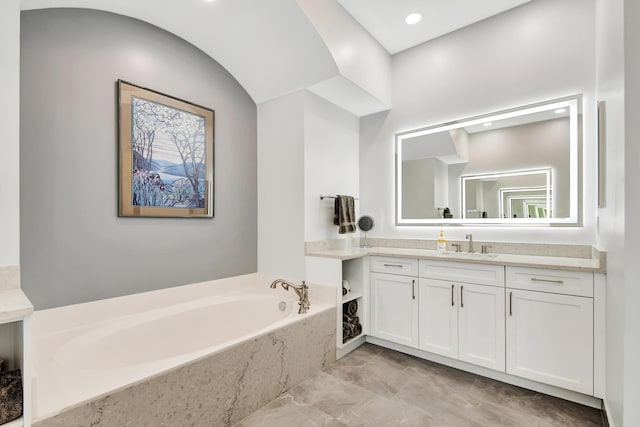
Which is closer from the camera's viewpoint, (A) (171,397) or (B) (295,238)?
(A) (171,397)

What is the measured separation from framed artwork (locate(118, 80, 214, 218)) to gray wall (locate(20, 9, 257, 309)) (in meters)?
0.07

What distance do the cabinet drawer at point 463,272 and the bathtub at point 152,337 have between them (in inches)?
32.9

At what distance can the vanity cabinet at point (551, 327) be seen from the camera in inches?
71.4

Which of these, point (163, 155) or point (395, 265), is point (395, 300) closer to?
point (395, 265)

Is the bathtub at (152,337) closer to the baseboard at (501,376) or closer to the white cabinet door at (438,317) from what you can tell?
the baseboard at (501,376)

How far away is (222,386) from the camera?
65.7 inches

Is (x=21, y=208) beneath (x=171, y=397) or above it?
above

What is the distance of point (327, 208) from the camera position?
2.95 metres

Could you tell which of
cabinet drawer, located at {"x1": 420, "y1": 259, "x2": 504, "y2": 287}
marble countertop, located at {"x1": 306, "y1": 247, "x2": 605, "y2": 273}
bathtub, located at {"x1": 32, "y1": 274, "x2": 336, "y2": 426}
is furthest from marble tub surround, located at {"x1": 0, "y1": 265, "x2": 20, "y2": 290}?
cabinet drawer, located at {"x1": 420, "y1": 259, "x2": 504, "y2": 287}

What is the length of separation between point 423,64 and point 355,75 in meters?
0.91

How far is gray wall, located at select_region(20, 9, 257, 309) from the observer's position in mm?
1767

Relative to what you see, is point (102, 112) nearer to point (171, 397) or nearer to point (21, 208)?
point (21, 208)

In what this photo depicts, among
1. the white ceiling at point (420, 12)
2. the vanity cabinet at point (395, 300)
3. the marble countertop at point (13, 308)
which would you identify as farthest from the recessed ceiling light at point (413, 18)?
the marble countertop at point (13, 308)

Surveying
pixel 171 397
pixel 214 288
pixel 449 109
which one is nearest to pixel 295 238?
pixel 214 288
